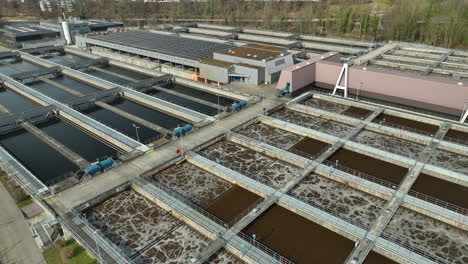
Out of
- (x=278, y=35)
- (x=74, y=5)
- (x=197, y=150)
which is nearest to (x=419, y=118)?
(x=197, y=150)

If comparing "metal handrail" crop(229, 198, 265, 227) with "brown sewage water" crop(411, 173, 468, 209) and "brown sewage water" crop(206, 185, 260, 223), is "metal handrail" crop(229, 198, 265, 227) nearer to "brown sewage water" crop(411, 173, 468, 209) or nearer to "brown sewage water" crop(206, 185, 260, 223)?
"brown sewage water" crop(206, 185, 260, 223)

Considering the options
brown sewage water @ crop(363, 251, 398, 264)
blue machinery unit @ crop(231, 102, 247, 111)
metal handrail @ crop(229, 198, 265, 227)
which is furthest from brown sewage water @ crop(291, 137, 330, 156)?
brown sewage water @ crop(363, 251, 398, 264)

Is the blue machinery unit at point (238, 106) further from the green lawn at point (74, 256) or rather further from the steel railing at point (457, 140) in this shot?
the green lawn at point (74, 256)

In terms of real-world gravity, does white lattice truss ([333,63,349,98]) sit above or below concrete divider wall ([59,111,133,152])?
above

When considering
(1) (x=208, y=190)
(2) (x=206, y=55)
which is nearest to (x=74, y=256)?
(1) (x=208, y=190)

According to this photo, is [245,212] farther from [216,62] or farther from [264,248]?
[216,62]

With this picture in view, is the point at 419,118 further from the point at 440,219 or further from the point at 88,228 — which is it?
the point at 88,228

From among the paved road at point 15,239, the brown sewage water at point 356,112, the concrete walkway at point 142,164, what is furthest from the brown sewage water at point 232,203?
the brown sewage water at point 356,112
